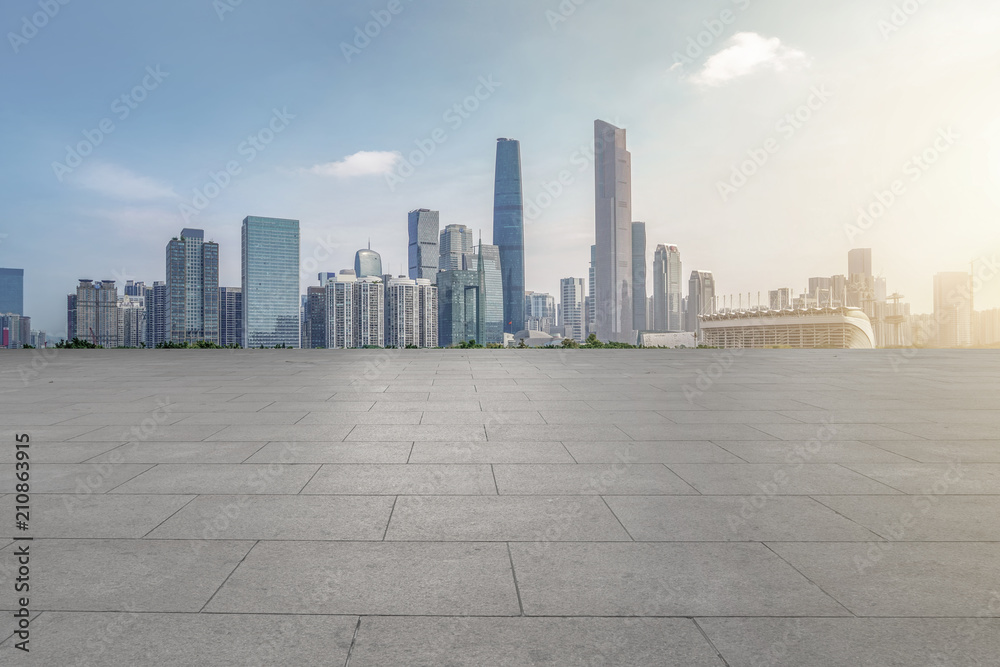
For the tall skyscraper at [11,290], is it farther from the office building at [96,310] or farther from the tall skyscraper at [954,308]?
the tall skyscraper at [954,308]

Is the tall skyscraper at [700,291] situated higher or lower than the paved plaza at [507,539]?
higher

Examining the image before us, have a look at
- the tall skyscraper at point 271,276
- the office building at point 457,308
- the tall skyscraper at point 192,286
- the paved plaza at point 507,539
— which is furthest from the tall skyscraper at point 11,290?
the paved plaza at point 507,539

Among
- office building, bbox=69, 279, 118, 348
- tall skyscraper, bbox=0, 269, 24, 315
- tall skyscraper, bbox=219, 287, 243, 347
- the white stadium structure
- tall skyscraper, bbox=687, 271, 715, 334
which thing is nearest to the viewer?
office building, bbox=69, 279, 118, 348

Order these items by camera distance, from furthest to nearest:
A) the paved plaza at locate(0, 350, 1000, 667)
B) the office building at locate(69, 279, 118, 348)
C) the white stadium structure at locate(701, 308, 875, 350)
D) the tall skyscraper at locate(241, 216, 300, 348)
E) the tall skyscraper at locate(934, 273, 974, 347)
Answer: the tall skyscraper at locate(241, 216, 300, 348), the white stadium structure at locate(701, 308, 875, 350), the tall skyscraper at locate(934, 273, 974, 347), the office building at locate(69, 279, 118, 348), the paved plaza at locate(0, 350, 1000, 667)

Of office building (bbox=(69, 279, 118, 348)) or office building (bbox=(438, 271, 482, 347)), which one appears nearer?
office building (bbox=(69, 279, 118, 348))

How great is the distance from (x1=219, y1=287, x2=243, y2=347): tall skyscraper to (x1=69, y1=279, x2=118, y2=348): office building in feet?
144

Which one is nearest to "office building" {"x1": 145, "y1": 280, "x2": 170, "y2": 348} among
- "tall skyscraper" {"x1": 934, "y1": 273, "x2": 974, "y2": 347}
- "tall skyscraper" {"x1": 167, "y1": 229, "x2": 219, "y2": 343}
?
"tall skyscraper" {"x1": 167, "y1": 229, "x2": 219, "y2": 343}

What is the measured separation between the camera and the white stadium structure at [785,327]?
77.5 meters

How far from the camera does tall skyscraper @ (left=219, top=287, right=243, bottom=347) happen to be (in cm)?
9593

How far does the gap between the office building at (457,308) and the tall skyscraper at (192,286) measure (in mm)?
49741

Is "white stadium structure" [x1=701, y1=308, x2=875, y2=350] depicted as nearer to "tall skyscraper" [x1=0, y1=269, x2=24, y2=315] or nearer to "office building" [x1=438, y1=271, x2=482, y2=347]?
"office building" [x1=438, y1=271, x2=482, y2=347]

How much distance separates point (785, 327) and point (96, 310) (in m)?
76.4

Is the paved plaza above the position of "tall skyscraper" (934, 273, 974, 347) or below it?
below

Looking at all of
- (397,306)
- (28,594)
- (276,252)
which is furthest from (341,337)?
(28,594)
